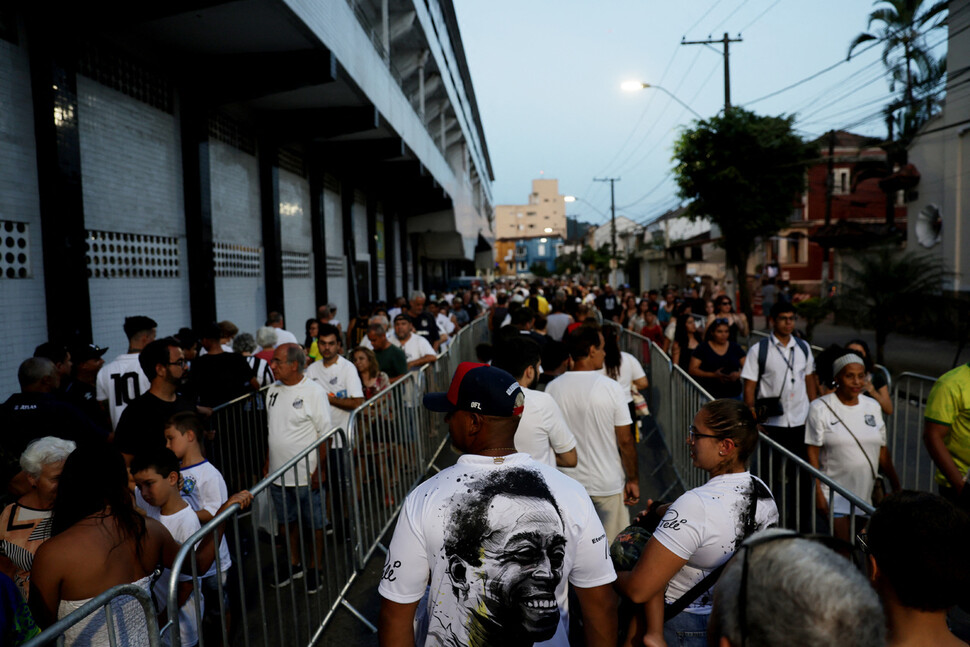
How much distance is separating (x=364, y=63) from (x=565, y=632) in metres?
11.3

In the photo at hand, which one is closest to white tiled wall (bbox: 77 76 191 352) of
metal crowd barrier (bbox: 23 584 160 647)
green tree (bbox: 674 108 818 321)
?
Result: metal crowd barrier (bbox: 23 584 160 647)

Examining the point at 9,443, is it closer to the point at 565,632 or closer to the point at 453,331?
the point at 565,632

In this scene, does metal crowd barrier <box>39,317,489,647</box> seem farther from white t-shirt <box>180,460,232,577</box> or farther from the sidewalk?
the sidewalk

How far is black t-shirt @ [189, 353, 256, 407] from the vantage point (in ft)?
20.3

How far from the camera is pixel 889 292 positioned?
541 inches

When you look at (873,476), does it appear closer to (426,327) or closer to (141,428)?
(141,428)

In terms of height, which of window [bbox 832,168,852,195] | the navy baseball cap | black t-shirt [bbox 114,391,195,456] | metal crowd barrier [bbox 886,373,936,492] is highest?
window [bbox 832,168,852,195]

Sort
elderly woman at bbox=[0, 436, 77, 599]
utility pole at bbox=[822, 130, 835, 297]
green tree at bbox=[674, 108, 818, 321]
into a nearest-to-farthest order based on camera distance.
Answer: elderly woman at bbox=[0, 436, 77, 599] < green tree at bbox=[674, 108, 818, 321] < utility pole at bbox=[822, 130, 835, 297]

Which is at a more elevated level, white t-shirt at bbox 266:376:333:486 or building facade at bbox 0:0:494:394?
building facade at bbox 0:0:494:394

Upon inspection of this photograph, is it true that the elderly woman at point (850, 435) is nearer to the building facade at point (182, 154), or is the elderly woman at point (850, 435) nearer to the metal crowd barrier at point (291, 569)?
the metal crowd barrier at point (291, 569)

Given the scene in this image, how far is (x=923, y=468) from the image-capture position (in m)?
7.31

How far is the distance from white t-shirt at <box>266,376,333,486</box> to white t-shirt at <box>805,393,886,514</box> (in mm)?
3622

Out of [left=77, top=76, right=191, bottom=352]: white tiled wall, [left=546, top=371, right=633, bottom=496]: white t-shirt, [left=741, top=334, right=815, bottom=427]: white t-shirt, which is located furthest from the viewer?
[left=77, top=76, right=191, bottom=352]: white tiled wall

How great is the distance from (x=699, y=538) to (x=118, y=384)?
5003mm
